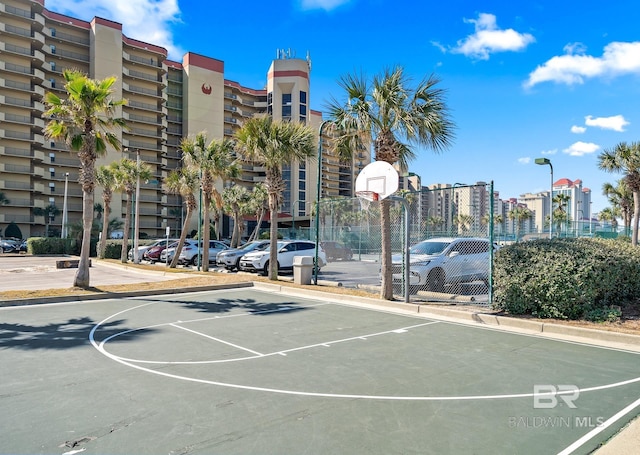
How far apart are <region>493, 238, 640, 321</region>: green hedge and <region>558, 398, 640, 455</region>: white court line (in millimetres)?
4399

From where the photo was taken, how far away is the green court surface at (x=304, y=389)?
13.0ft

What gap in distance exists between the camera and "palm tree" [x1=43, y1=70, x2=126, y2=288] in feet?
45.8

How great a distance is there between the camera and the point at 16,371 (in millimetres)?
5957

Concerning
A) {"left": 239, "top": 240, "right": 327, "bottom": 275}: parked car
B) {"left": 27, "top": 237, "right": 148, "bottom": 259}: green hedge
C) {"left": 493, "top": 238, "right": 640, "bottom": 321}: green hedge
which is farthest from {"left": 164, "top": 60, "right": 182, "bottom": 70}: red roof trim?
{"left": 493, "top": 238, "right": 640, "bottom": 321}: green hedge

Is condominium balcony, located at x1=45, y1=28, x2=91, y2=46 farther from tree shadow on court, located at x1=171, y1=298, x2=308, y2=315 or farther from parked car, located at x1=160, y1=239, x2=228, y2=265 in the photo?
tree shadow on court, located at x1=171, y1=298, x2=308, y2=315

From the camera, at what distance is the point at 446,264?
511 inches

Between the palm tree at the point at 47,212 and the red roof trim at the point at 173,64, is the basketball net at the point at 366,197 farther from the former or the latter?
the red roof trim at the point at 173,64

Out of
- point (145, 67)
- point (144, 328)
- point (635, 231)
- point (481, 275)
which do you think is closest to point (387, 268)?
point (481, 275)

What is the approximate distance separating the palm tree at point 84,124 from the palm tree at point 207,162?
25.3 feet

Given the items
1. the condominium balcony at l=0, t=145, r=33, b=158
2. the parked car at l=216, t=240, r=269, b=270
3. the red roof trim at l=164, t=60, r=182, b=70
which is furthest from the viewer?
the red roof trim at l=164, t=60, r=182, b=70

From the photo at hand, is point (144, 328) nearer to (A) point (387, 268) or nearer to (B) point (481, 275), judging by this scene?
(A) point (387, 268)

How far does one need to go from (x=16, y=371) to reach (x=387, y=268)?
8.93 meters

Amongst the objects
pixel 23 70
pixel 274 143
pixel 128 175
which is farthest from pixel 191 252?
pixel 23 70

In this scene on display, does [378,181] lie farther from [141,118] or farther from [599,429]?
[141,118]
